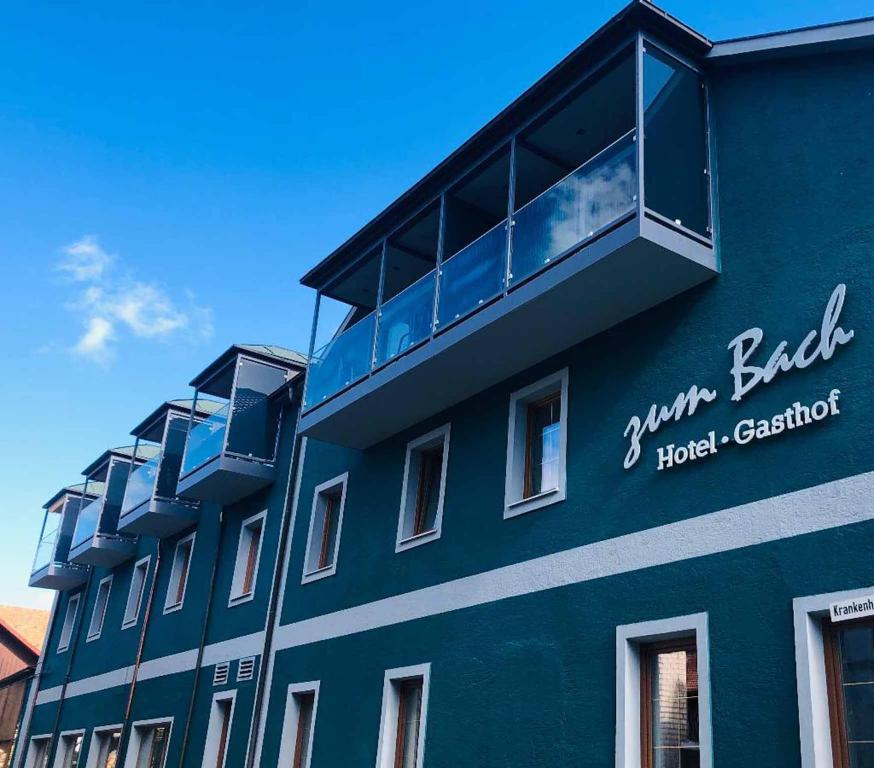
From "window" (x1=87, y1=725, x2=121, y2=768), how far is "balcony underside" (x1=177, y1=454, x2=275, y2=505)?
232 inches

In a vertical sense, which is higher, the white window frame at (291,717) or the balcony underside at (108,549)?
the balcony underside at (108,549)

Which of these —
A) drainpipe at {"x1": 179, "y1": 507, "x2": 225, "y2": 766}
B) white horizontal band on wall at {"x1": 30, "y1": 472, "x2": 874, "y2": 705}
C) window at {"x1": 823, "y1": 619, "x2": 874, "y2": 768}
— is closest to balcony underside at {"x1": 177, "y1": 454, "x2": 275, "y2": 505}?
drainpipe at {"x1": 179, "y1": 507, "x2": 225, "y2": 766}

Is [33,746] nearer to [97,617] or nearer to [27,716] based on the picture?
[27,716]

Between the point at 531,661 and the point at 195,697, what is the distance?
966 centimetres

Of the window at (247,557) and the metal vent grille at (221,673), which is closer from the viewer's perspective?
the metal vent grille at (221,673)

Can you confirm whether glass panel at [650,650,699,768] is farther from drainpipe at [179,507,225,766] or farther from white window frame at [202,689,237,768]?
drainpipe at [179,507,225,766]

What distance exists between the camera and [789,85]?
418 inches

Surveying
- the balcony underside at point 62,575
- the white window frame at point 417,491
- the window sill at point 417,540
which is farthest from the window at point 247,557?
the balcony underside at point 62,575

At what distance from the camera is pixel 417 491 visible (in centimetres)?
1457

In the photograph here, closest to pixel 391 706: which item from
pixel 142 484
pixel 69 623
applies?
pixel 142 484

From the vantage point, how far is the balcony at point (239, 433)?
1881 centimetres

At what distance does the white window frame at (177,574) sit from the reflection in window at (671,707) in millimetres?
13114

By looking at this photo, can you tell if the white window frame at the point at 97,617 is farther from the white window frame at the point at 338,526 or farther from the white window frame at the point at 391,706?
the white window frame at the point at 391,706

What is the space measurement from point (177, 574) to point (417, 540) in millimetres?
9967
